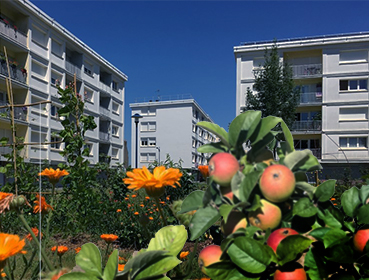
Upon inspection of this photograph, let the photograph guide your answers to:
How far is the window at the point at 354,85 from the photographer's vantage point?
20.2 meters

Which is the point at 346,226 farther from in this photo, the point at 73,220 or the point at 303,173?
the point at 73,220

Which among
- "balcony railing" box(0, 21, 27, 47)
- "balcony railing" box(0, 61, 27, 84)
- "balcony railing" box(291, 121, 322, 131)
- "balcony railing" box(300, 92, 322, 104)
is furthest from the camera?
"balcony railing" box(300, 92, 322, 104)

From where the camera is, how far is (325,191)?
37 cm

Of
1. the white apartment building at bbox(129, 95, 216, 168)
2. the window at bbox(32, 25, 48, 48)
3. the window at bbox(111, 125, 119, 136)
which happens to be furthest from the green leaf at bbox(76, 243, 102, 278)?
the white apartment building at bbox(129, 95, 216, 168)

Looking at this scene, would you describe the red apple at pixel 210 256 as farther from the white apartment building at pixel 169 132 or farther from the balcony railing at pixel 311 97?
the white apartment building at pixel 169 132

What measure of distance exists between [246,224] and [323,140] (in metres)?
22.0

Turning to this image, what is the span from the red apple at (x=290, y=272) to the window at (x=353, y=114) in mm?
22845

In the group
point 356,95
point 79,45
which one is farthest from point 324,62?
point 79,45

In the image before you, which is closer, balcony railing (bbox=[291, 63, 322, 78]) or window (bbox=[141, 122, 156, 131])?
balcony railing (bbox=[291, 63, 322, 78])

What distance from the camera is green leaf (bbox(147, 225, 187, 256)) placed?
456 millimetres

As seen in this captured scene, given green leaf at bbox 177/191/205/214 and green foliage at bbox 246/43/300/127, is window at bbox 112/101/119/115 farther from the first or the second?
green leaf at bbox 177/191/205/214

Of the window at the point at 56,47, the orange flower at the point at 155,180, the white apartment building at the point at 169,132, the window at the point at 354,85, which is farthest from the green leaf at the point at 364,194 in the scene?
the white apartment building at the point at 169,132

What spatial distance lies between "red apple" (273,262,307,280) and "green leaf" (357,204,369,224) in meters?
0.13

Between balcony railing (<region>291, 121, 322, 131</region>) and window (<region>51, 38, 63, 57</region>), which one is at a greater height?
window (<region>51, 38, 63, 57</region>)
